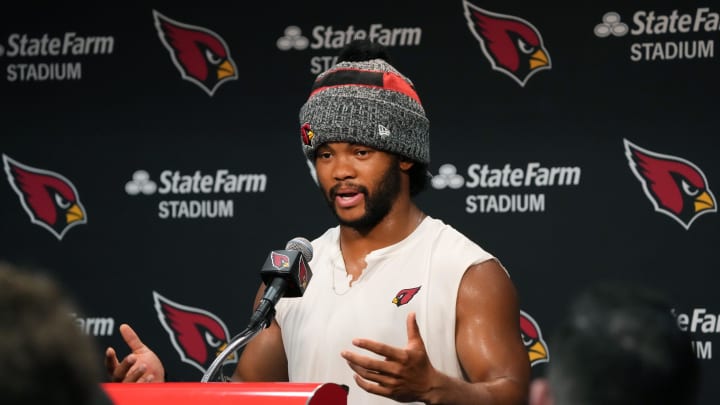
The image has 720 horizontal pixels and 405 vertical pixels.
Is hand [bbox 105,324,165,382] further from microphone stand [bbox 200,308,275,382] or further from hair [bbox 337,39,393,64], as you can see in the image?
hair [bbox 337,39,393,64]

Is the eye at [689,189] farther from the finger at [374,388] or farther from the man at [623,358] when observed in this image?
the man at [623,358]

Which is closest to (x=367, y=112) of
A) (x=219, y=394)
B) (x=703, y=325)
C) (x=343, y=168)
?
(x=343, y=168)

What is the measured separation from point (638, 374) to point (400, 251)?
5.09 feet

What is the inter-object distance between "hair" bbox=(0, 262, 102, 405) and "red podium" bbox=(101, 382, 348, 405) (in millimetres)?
738

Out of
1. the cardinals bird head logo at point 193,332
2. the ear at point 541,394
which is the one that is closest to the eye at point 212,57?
the cardinals bird head logo at point 193,332

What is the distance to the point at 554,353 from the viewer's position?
2.74 feet

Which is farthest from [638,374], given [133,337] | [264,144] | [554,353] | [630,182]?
[264,144]

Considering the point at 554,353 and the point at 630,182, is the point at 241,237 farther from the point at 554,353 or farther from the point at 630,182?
the point at 554,353

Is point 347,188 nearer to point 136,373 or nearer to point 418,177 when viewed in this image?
point 418,177

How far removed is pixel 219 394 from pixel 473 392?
2.04 feet

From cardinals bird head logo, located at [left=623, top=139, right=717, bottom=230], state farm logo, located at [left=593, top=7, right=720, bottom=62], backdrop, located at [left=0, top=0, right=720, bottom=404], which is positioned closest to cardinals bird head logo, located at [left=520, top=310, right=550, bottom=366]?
backdrop, located at [left=0, top=0, right=720, bottom=404]

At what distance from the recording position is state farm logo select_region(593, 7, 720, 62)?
338 centimetres

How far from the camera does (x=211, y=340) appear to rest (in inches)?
142

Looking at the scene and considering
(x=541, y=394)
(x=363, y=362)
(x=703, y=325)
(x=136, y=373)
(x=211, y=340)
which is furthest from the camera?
(x=211, y=340)
